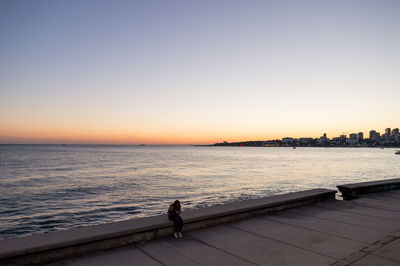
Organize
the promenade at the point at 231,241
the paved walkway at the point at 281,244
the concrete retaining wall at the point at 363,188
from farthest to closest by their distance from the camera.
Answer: the concrete retaining wall at the point at 363,188
the paved walkway at the point at 281,244
the promenade at the point at 231,241

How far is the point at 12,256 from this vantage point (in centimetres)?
430

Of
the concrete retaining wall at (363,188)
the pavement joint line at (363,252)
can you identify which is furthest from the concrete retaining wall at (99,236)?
the concrete retaining wall at (363,188)

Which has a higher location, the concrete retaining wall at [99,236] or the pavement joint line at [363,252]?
the concrete retaining wall at [99,236]

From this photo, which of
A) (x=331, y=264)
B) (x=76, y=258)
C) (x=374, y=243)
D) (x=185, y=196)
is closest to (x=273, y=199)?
(x=374, y=243)

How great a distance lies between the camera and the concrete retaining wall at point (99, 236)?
4.48 metres

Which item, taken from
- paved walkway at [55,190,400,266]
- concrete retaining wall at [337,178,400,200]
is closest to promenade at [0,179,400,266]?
paved walkway at [55,190,400,266]

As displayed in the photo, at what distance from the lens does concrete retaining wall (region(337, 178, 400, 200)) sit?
11727 mm

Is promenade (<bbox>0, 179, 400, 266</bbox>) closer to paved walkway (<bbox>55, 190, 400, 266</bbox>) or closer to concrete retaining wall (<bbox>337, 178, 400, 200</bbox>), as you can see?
paved walkway (<bbox>55, 190, 400, 266</bbox>)

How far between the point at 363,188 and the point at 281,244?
865 centimetres

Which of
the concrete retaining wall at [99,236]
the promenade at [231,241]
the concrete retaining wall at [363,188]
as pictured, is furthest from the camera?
the concrete retaining wall at [363,188]

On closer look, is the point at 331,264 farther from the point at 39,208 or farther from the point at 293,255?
the point at 39,208

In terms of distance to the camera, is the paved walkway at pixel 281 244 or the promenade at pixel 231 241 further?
the paved walkway at pixel 281 244

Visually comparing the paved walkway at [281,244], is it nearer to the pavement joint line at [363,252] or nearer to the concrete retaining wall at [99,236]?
the pavement joint line at [363,252]

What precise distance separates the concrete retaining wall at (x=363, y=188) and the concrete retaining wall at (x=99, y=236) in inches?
231
